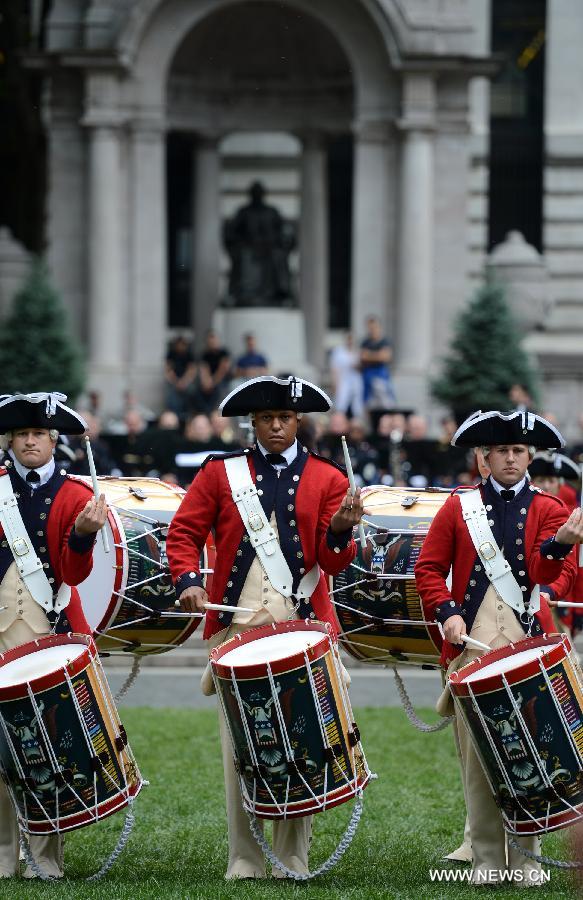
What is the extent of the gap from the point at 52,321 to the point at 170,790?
1638cm

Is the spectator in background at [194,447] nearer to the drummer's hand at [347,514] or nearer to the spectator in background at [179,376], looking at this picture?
the spectator in background at [179,376]

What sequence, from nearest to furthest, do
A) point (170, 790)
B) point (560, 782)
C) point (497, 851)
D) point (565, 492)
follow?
point (560, 782), point (497, 851), point (170, 790), point (565, 492)

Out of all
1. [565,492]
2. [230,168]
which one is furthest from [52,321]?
[565,492]

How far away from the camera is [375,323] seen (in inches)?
1040

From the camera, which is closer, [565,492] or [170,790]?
[170,790]

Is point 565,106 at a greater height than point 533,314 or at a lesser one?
greater

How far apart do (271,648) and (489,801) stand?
3.88 feet

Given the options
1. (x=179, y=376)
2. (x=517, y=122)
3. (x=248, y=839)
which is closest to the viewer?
(x=248, y=839)

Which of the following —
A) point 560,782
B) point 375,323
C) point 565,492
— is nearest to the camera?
point 560,782

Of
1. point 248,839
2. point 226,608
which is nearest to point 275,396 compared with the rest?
point 226,608

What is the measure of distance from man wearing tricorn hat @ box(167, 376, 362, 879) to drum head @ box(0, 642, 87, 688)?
A: 0.59m

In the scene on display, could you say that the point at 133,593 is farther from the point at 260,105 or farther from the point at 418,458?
the point at 260,105

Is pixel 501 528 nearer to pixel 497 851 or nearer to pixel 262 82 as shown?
pixel 497 851

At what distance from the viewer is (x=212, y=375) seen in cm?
2669
